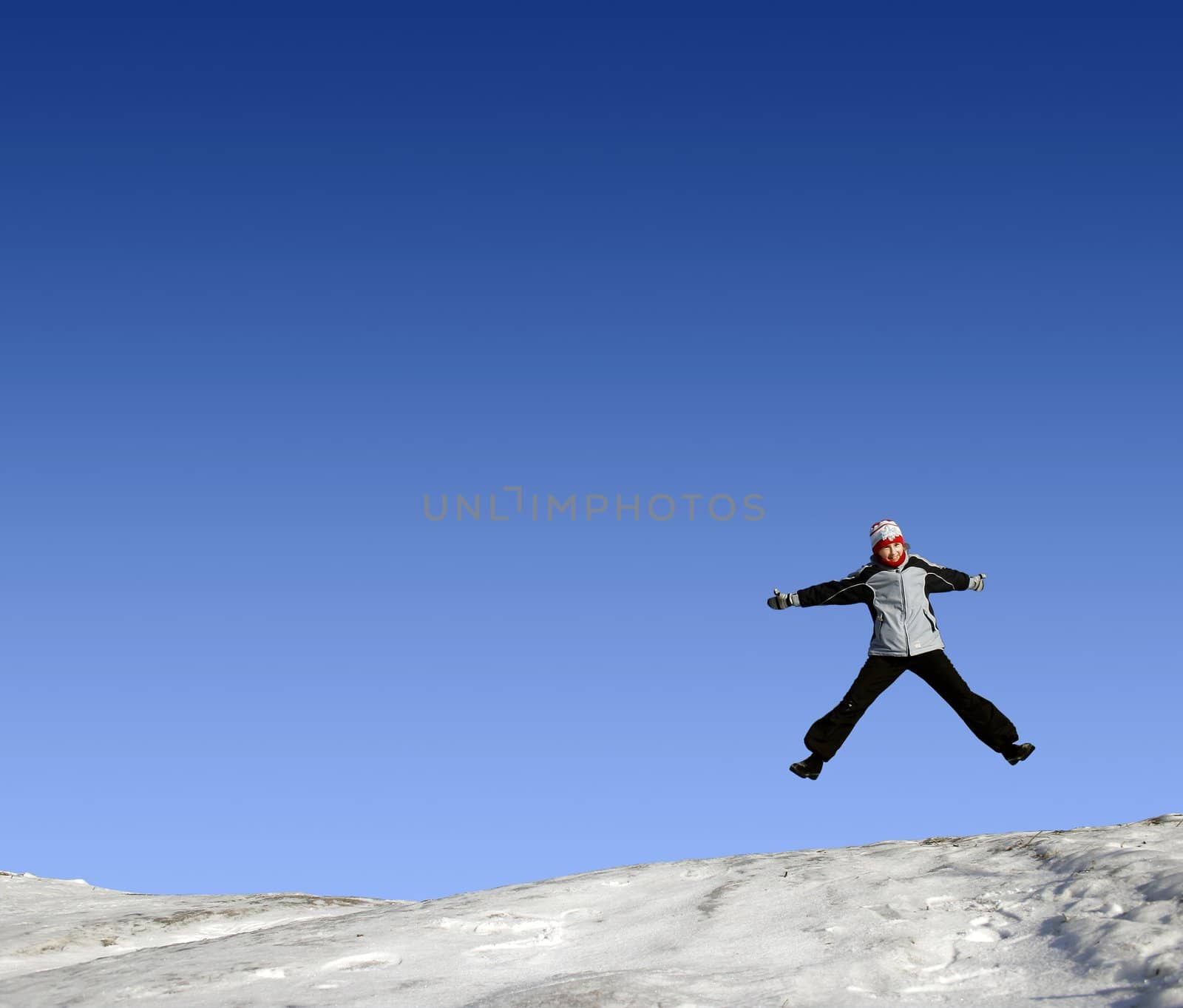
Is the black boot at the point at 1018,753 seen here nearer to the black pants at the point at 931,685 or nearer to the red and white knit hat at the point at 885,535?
the black pants at the point at 931,685

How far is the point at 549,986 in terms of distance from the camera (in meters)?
6.78

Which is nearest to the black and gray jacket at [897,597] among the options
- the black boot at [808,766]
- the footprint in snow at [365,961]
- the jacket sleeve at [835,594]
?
the jacket sleeve at [835,594]

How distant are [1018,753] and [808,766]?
6.78 ft

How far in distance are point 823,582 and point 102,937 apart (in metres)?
7.59

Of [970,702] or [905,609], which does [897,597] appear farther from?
[970,702]

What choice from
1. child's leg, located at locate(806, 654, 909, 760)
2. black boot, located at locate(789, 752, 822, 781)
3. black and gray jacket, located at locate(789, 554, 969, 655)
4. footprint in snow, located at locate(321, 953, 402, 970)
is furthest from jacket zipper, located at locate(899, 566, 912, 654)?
footprint in snow, located at locate(321, 953, 402, 970)

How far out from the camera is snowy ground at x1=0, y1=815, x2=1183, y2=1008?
251 inches

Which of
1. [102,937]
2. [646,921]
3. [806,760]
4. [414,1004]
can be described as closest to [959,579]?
[806,760]

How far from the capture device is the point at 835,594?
11.7 meters

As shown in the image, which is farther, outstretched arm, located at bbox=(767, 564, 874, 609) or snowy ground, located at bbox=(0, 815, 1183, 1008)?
outstretched arm, located at bbox=(767, 564, 874, 609)

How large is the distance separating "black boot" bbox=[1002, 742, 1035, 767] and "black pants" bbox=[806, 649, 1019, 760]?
0.06 metres

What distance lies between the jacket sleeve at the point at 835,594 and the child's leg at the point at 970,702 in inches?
31.6

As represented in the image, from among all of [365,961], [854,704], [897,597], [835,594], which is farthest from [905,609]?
[365,961]

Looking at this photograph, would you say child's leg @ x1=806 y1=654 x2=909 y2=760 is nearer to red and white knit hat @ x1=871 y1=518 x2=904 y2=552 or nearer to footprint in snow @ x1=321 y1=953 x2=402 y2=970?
red and white knit hat @ x1=871 y1=518 x2=904 y2=552
